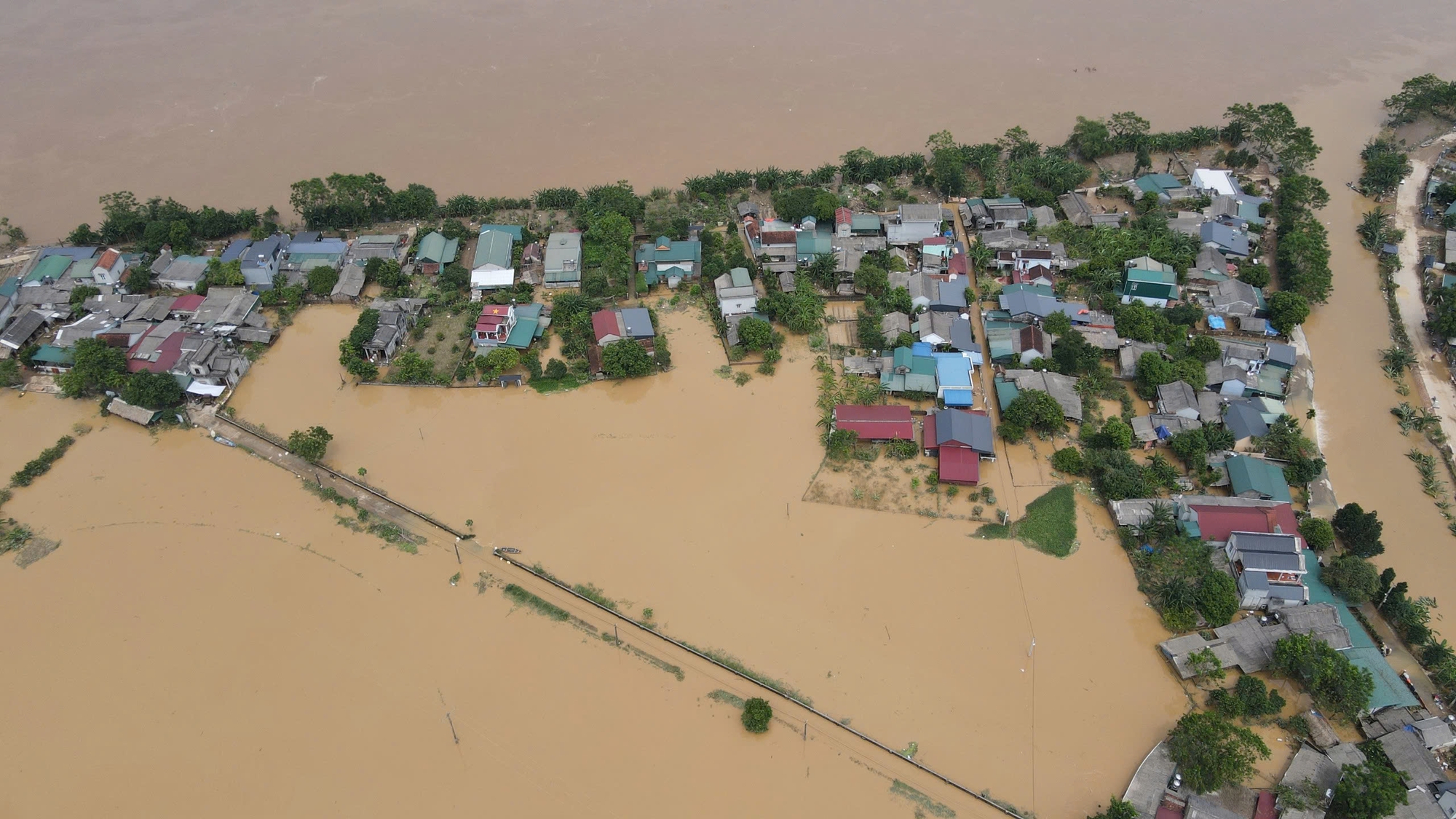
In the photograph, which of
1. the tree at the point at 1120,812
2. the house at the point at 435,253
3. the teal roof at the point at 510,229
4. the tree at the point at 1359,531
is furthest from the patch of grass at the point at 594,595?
the tree at the point at 1359,531

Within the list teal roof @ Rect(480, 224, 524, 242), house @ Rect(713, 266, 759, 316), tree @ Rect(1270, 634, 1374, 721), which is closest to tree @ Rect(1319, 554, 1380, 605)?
tree @ Rect(1270, 634, 1374, 721)

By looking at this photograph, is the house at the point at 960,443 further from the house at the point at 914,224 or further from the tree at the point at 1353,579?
the house at the point at 914,224

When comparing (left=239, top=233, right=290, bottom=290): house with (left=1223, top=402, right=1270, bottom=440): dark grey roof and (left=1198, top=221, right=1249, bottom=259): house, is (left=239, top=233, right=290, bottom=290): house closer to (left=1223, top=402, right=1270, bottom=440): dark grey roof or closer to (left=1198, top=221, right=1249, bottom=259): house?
(left=1223, top=402, right=1270, bottom=440): dark grey roof

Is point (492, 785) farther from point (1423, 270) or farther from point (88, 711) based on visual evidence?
point (1423, 270)

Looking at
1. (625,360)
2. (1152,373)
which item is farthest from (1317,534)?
(625,360)

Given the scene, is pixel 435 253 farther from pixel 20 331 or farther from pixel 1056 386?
pixel 1056 386

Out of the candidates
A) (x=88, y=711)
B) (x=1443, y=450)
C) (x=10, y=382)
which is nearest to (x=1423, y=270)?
(x=1443, y=450)

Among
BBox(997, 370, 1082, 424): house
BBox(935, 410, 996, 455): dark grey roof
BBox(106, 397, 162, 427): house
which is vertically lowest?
BBox(106, 397, 162, 427): house
